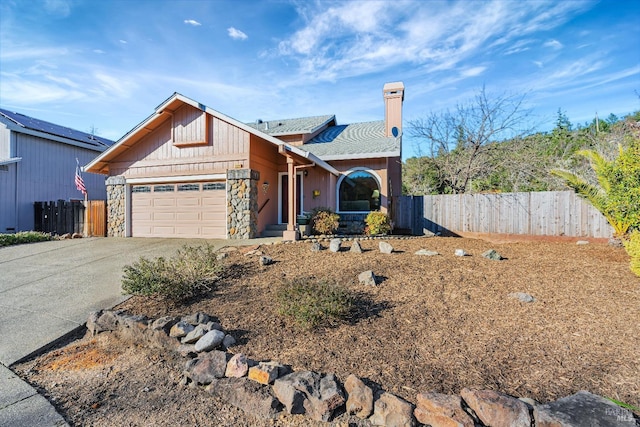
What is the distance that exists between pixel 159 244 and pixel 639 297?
10.9m

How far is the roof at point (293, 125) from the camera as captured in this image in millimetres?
13922

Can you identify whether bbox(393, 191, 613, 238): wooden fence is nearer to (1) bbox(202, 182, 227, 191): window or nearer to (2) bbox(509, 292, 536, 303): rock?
(1) bbox(202, 182, 227, 191): window

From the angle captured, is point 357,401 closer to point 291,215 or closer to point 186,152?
point 291,215

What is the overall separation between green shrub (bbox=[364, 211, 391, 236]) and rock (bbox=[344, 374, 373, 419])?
8086 mm

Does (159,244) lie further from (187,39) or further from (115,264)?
(187,39)

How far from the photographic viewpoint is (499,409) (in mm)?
2246

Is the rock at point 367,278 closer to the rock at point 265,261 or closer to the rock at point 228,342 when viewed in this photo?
the rock at point 265,261

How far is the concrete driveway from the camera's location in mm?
4289

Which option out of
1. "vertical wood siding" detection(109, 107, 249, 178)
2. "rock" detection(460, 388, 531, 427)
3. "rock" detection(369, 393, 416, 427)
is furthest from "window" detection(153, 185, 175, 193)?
"rock" detection(460, 388, 531, 427)

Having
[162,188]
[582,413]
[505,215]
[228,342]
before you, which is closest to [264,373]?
[228,342]

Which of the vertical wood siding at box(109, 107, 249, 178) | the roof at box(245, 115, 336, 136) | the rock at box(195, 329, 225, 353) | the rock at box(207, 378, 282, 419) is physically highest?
the roof at box(245, 115, 336, 136)

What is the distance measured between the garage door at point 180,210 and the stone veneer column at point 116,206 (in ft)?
1.32

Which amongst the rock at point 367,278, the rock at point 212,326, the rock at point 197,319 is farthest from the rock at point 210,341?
the rock at point 367,278

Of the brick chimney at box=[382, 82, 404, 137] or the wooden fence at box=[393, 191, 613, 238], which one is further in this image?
the brick chimney at box=[382, 82, 404, 137]
